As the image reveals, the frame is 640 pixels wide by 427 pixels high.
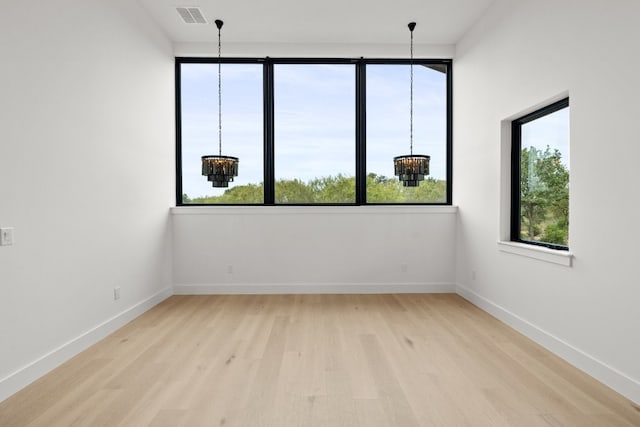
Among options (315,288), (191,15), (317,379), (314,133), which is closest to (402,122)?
(314,133)

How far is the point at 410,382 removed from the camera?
7.72ft

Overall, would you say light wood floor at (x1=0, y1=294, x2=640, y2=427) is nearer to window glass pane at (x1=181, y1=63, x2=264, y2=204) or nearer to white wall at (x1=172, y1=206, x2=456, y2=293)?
white wall at (x1=172, y1=206, x2=456, y2=293)

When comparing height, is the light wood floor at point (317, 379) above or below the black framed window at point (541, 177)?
below

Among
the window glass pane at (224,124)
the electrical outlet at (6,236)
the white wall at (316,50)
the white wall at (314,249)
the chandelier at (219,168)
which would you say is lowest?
the white wall at (314,249)

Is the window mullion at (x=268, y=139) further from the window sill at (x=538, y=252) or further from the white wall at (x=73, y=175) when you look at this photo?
the window sill at (x=538, y=252)

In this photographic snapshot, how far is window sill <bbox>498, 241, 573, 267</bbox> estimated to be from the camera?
8.95 ft

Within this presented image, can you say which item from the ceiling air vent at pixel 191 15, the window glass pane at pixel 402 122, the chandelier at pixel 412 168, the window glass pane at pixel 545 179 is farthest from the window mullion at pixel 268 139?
the window glass pane at pixel 545 179

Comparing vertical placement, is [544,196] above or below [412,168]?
below

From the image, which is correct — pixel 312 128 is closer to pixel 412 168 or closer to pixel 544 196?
pixel 412 168

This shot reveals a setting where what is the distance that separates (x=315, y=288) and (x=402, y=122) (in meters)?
2.52

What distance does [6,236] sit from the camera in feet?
7.23

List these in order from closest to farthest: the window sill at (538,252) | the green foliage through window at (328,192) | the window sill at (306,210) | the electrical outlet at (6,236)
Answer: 1. the electrical outlet at (6,236)
2. the window sill at (538,252)
3. the window sill at (306,210)
4. the green foliage through window at (328,192)

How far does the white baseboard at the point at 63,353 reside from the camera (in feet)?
7.27

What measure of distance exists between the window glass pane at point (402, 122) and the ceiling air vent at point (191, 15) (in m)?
2.19
